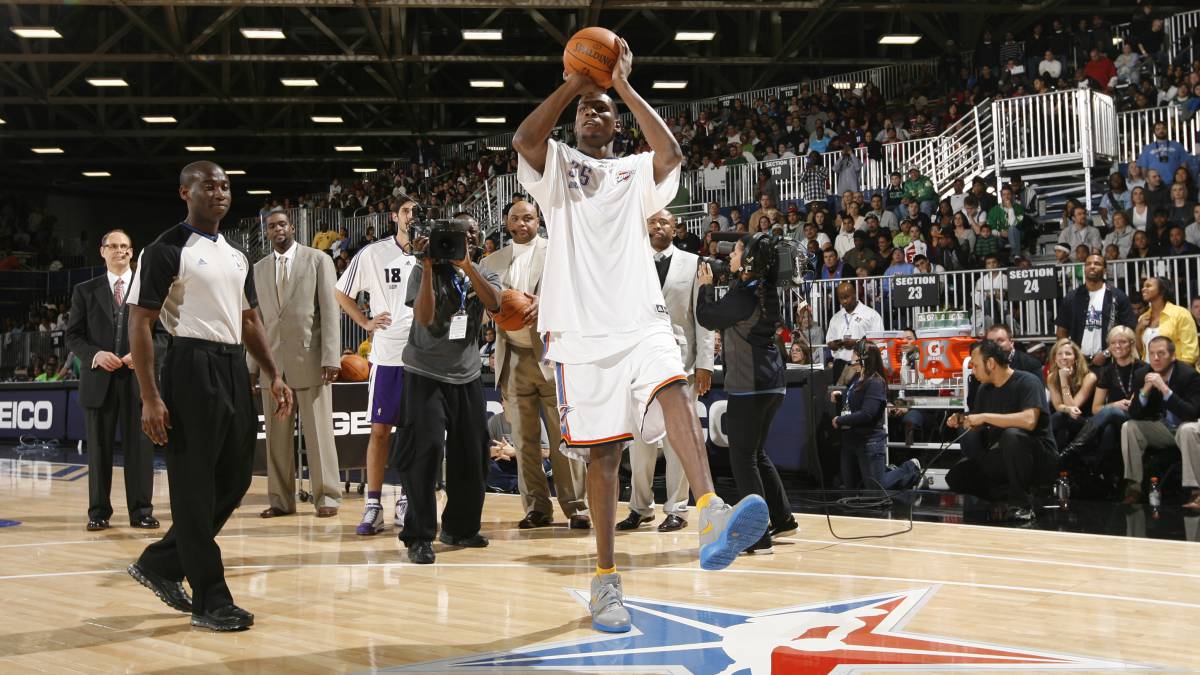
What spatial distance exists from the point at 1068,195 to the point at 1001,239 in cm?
268

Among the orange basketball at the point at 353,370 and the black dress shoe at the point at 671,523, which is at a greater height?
the orange basketball at the point at 353,370

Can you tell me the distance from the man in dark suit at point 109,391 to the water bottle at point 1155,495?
7451 mm

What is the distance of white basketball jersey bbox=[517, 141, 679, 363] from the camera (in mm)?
4180

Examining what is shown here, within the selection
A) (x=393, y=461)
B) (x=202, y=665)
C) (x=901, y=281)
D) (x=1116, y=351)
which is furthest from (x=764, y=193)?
(x=202, y=665)

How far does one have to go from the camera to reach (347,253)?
25672 mm

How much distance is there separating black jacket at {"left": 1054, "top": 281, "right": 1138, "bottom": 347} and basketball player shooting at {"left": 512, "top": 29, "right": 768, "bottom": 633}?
759 centimetres

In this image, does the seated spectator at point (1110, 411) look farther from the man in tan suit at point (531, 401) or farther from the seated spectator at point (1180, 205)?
the seated spectator at point (1180, 205)

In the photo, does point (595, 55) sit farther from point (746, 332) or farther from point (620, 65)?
point (746, 332)

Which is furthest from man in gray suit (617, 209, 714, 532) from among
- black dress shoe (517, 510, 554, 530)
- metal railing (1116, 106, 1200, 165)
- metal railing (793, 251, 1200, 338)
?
metal railing (1116, 106, 1200, 165)

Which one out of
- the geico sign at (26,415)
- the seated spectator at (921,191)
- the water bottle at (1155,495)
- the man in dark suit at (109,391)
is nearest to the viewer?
the man in dark suit at (109,391)

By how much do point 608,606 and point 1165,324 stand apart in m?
8.03

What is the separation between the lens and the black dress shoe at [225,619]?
4.24m

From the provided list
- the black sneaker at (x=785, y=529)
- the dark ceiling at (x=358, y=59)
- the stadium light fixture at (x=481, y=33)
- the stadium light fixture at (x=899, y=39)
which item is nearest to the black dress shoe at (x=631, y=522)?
the black sneaker at (x=785, y=529)

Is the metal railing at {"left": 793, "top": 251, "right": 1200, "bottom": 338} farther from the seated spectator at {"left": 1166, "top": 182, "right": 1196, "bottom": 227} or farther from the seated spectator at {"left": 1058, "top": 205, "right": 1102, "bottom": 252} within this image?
the seated spectator at {"left": 1166, "top": 182, "right": 1196, "bottom": 227}
